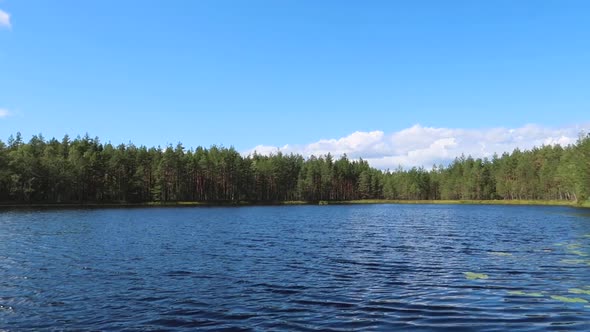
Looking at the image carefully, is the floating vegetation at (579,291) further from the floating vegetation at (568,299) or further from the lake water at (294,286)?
the floating vegetation at (568,299)

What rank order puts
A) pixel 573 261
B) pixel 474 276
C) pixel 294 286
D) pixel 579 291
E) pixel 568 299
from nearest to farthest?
pixel 568 299 < pixel 579 291 < pixel 294 286 < pixel 474 276 < pixel 573 261

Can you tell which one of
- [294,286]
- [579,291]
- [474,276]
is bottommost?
[579,291]

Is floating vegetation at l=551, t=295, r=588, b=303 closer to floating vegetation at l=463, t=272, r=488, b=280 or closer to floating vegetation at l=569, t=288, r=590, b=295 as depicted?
floating vegetation at l=569, t=288, r=590, b=295

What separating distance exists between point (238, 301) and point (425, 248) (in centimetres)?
2973

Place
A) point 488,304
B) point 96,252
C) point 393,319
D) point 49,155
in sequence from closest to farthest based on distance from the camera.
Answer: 1. point 393,319
2. point 488,304
3. point 96,252
4. point 49,155

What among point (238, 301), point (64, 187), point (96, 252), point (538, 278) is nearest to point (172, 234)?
point (96, 252)

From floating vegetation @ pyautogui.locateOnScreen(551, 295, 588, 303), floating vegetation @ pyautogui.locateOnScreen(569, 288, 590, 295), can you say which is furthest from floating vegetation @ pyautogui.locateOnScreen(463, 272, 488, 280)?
floating vegetation @ pyautogui.locateOnScreen(551, 295, 588, 303)

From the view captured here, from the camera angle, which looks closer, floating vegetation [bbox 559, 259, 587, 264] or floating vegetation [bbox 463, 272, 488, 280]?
floating vegetation [bbox 463, 272, 488, 280]

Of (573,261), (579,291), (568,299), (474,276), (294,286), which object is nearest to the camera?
(568,299)

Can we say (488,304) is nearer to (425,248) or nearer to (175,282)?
(175,282)

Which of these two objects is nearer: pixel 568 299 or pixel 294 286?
pixel 568 299

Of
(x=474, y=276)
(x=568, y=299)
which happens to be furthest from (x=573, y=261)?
(x=568, y=299)

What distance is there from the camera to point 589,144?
17212cm

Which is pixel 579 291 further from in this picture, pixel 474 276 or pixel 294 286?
pixel 294 286
